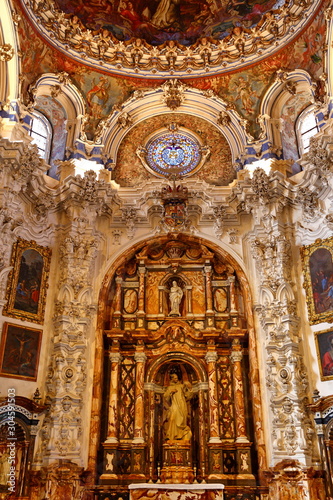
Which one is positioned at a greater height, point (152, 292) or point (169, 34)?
point (169, 34)

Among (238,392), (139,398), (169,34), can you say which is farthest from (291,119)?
(139,398)

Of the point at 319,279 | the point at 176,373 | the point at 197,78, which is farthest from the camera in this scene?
the point at 197,78

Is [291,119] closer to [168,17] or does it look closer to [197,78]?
[197,78]

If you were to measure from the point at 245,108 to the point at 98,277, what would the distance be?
8.92m

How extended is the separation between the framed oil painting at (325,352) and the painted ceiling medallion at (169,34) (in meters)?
11.1

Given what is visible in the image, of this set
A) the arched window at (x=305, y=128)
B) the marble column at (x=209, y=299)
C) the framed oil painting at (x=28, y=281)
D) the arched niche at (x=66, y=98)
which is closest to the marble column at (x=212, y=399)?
the marble column at (x=209, y=299)

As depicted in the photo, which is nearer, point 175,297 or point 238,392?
point 238,392

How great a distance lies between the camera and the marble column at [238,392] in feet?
47.6

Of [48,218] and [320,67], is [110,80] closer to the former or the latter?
[48,218]

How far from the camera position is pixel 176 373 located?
16234mm

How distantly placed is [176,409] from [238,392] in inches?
82.0

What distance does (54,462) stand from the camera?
42.9ft

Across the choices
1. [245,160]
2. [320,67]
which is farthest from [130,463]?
[320,67]

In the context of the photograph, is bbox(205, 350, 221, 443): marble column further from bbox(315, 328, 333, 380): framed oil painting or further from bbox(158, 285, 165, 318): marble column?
bbox(315, 328, 333, 380): framed oil painting
